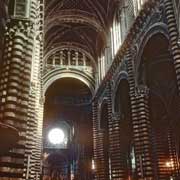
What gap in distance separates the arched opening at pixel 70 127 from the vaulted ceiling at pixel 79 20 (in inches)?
233

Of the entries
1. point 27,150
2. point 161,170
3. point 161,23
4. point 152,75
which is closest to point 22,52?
point 27,150

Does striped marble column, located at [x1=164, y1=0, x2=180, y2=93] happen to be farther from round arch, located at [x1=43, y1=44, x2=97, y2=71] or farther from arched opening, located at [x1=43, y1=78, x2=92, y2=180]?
arched opening, located at [x1=43, y1=78, x2=92, y2=180]

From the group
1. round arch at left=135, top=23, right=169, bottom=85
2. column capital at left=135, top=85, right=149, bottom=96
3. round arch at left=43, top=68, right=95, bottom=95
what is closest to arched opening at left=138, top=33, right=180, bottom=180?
round arch at left=135, top=23, right=169, bottom=85

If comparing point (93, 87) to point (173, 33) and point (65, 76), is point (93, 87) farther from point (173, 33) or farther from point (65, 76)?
point (173, 33)

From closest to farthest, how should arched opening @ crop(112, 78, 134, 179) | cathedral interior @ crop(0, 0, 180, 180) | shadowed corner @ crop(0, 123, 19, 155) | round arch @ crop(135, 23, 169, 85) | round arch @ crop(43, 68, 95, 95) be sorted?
shadowed corner @ crop(0, 123, 19, 155)
cathedral interior @ crop(0, 0, 180, 180)
round arch @ crop(135, 23, 169, 85)
arched opening @ crop(112, 78, 134, 179)
round arch @ crop(43, 68, 95, 95)

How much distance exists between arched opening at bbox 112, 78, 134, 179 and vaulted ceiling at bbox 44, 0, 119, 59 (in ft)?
19.6

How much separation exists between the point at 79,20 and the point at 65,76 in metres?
6.03

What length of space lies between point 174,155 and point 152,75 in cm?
691

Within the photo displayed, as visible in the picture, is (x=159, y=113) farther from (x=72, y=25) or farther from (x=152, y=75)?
(x=72, y=25)

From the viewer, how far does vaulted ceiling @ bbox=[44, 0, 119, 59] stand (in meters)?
26.2

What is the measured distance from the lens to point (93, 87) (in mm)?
30531

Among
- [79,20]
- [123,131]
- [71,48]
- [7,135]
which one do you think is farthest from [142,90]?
[71,48]

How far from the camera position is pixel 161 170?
878 inches

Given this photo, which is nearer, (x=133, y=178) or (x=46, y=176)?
(x=133, y=178)
